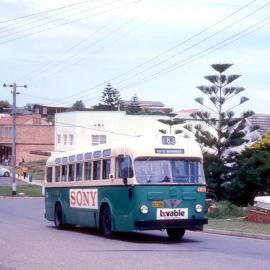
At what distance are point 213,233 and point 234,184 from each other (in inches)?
635

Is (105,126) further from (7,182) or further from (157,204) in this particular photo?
(157,204)

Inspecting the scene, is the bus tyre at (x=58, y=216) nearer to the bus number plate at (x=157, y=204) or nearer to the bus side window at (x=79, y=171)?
the bus side window at (x=79, y=171)

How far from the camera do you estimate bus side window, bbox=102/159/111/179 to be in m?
23.0

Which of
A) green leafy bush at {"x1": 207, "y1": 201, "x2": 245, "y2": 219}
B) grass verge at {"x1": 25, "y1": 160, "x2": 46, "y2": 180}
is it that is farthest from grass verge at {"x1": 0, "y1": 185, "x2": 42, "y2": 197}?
green leafy bush at {"x1": 207, "y1": 201, "x2": 245, "y2": 219}

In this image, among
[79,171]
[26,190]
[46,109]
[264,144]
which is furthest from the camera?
[46,109]

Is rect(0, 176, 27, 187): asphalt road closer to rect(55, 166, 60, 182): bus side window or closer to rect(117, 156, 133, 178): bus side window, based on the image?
rect(55, 166, 60, 182): bus side window

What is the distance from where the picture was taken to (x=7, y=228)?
27.3 meters

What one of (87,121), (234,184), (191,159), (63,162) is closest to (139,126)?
(87,121)

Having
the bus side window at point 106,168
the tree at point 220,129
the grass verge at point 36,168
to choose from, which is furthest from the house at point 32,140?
the bus side window at point 106,168

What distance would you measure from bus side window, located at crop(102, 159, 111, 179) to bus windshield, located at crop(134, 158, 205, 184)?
72.6 inches

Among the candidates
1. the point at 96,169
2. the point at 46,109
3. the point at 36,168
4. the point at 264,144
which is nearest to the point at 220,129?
the point at 264,144

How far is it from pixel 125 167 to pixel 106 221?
2260mm

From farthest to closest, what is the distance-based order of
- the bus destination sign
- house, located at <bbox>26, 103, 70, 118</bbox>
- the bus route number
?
house, located at <bbox>26, 103, 70, 118</bbox> → the bus route number → the bus destination sign

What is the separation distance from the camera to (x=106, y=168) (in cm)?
2322
